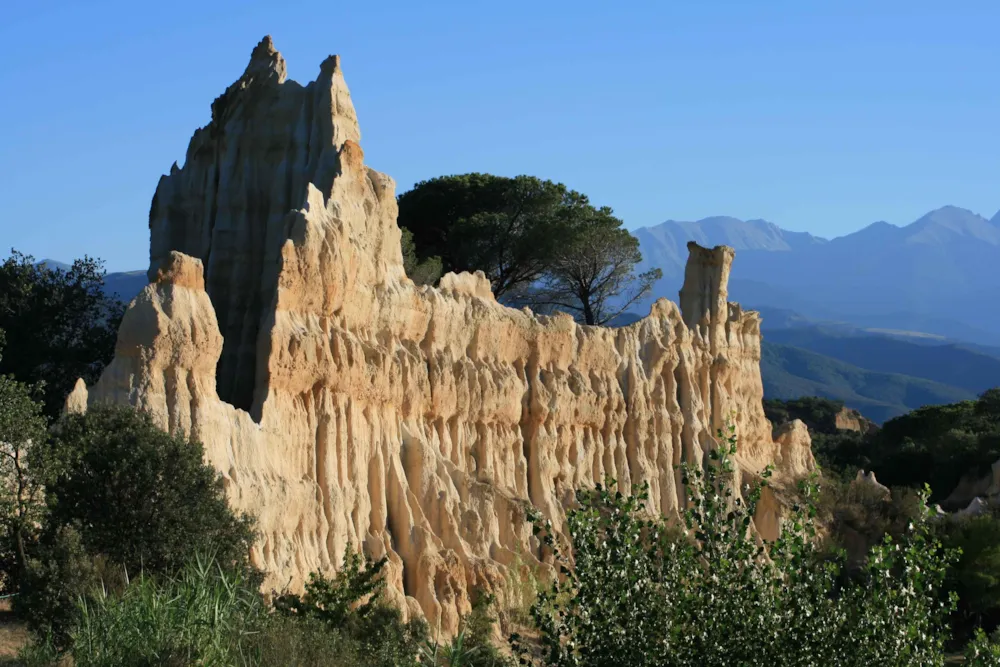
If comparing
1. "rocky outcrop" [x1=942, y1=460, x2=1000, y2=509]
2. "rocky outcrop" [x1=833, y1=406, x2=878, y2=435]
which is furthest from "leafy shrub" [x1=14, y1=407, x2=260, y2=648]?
"rocky outcrop" [x1=833, y1=406, x2=878, y2=435]

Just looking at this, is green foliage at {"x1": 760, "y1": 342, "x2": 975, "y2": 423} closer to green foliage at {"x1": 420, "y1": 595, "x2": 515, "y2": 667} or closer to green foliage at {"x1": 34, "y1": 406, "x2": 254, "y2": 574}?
green foliage at {"x1": 420, "y1": 595, "x2": 515, "y2": 667}

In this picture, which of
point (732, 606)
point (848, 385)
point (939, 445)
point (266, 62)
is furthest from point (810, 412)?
point (848, 385)

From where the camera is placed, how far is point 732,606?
17516 millimetres

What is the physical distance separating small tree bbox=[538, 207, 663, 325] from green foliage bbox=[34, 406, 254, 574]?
26185 millimetres

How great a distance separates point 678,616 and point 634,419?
2058 cm

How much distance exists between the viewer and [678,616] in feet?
58.1

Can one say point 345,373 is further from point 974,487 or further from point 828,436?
point 828,436

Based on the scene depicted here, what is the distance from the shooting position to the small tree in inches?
1913

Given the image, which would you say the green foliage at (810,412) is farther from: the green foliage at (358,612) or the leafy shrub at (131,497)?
the leafy shrub at (131,497)

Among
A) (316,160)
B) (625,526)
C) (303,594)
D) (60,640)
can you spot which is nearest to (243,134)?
(316,160)

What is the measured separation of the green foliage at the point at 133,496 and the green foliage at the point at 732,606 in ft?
22.0

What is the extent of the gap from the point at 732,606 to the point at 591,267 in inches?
1273

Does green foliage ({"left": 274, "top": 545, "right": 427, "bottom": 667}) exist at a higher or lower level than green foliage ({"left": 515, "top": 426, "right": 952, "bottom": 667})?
lower

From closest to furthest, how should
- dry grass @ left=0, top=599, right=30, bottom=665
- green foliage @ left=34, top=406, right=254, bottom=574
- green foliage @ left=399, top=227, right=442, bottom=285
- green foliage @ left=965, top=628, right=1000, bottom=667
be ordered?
green foliage @ left=965, top=628, right=1000, bottom=667, dry grass @ left=0, top=599, right=30, bottom=665, green foliage @ left=34, top=406, right=254, bottom=574, green foliage @ left=399, top=227, right=442, bottom=285
